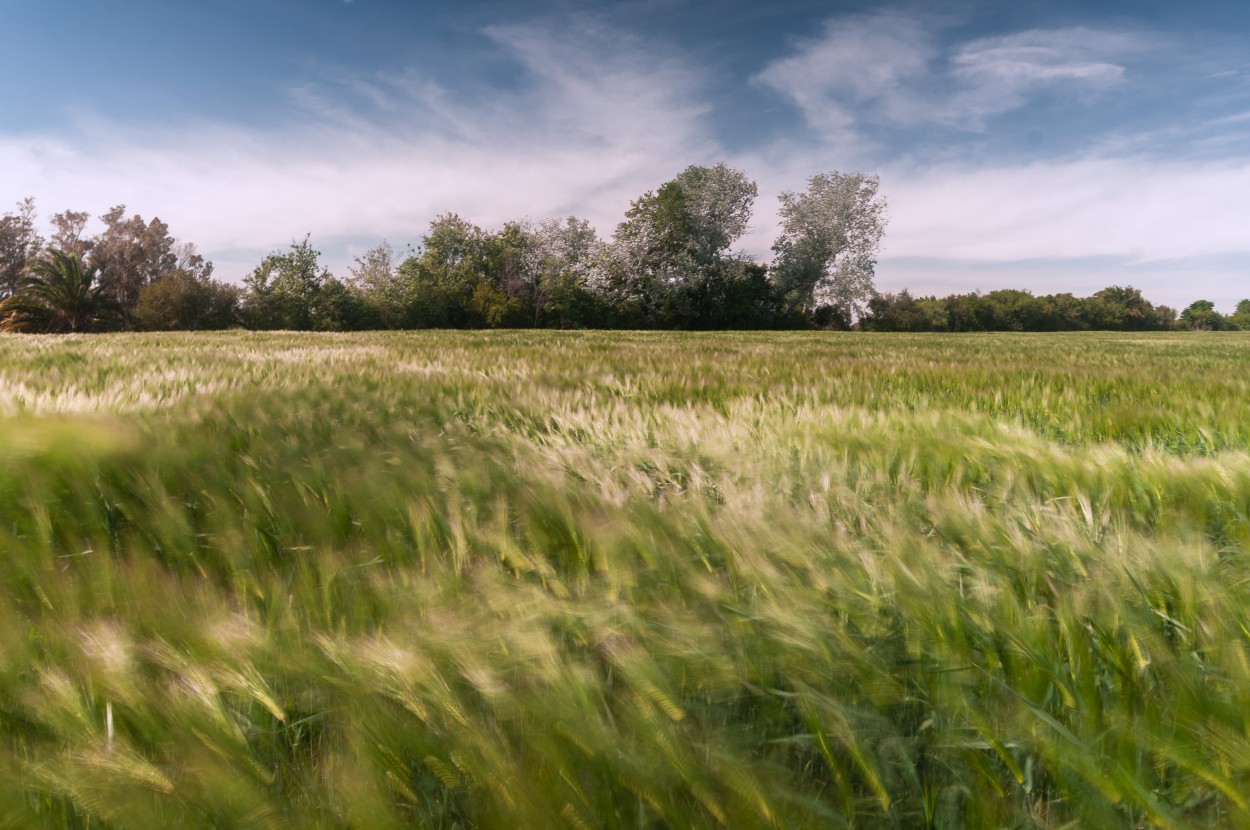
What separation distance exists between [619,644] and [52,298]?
183 ft

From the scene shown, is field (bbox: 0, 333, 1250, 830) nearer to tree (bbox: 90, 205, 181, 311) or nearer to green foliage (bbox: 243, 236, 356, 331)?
green foliage (bbox: 243, 236, 356, 331)

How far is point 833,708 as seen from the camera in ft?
2.03

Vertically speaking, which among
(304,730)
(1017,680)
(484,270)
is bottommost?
(304,730)

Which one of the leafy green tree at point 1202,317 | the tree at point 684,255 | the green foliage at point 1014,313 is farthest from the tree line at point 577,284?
the leafy green tree at point 1202,317

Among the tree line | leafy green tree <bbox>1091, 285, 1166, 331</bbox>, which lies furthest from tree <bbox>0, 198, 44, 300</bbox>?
leafy green tree <bbox>1091, 285, 1166, 331</bbox>

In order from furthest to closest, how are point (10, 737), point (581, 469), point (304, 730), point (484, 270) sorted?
point (484, 270)
point (581, 469)
point (304, 730)
point (10, 737)

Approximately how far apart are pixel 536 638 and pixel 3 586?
89 cm

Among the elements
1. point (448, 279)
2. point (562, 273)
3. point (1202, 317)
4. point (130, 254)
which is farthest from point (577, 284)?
point (1202, 317)

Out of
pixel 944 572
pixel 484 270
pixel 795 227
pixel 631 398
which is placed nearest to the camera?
pixel 944 572

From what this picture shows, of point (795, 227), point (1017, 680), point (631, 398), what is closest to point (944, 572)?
point (1017, 680)

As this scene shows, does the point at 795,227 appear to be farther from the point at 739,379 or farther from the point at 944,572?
the point at 944,572

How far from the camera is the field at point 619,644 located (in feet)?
1.80

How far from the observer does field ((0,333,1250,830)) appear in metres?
0.55

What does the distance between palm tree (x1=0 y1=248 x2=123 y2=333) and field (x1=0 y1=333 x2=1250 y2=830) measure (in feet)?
177
